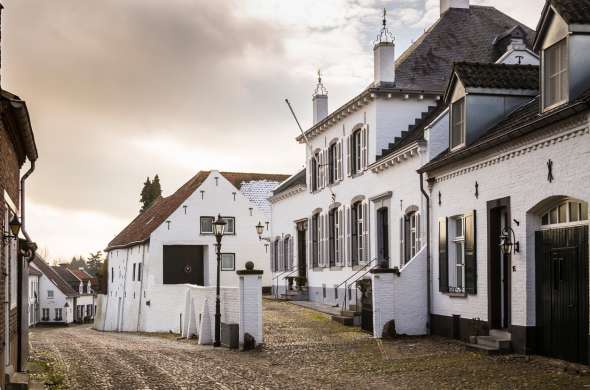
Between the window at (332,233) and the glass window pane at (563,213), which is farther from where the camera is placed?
the window at (332,233)

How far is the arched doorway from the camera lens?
45.7 ft

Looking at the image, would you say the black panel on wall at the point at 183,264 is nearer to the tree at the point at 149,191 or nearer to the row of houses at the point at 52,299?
the tree at the point at 149,191

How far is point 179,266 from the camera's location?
42312 mm

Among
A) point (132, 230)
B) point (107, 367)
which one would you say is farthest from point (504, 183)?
point (132, 230)

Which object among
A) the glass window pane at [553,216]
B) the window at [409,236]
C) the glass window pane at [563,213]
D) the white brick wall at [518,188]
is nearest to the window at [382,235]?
the window at [409,236]

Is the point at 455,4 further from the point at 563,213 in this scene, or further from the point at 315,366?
the point at 315,366

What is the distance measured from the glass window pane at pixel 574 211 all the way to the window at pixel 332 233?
15978mm

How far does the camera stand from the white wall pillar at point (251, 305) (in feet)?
67.5

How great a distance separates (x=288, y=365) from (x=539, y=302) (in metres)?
5.07

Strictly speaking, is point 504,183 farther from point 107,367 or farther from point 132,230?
point 132,230

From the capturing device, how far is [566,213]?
14.9 metres

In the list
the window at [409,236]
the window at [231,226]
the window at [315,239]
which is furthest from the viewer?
the window at [231,226]

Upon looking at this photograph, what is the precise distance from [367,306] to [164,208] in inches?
1002

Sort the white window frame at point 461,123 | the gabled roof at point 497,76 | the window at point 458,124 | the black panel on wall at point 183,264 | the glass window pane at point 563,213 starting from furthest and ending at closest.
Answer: the black panel on wall at point 183,264 → the window at point 458,124 → the white window frame at point 461,123 → the gabled roof at point 497,76 → the glass window pane at point 563,213
